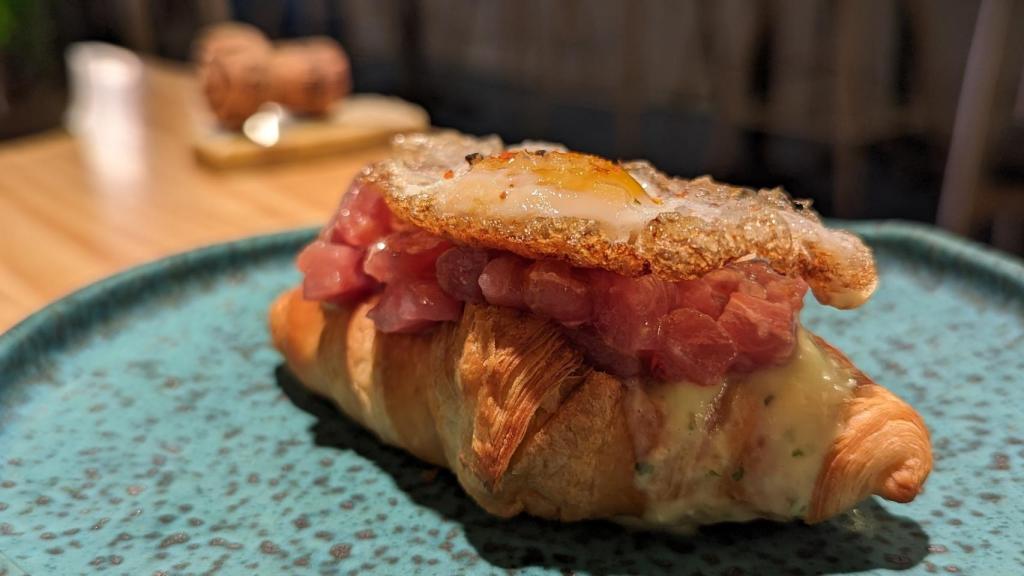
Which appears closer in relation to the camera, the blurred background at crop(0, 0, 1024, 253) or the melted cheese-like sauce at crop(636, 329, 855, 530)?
the melted cheese-like sauce at crop(636, 329, 855, 530)

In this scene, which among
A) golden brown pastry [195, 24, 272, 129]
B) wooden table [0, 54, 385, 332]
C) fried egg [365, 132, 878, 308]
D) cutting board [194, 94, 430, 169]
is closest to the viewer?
fried egg [365, 132, 878, 308]

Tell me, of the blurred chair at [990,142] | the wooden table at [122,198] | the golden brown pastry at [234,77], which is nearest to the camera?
the wooden table at [122,198]

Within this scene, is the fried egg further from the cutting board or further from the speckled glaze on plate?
the cutting board

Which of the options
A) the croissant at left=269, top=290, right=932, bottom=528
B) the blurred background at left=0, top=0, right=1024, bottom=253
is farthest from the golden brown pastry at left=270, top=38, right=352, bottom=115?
the croissant at left=269, top=290, right=932, bottom=528

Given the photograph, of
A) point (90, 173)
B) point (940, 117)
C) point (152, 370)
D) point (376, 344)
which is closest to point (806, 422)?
point (376, 344)

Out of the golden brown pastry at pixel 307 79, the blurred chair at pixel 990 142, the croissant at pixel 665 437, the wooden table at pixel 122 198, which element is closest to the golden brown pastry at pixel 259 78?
the golden brown pastry at pixel 307 79

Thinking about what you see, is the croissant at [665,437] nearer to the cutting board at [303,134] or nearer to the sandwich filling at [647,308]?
the sandwich filling at [647,308]
